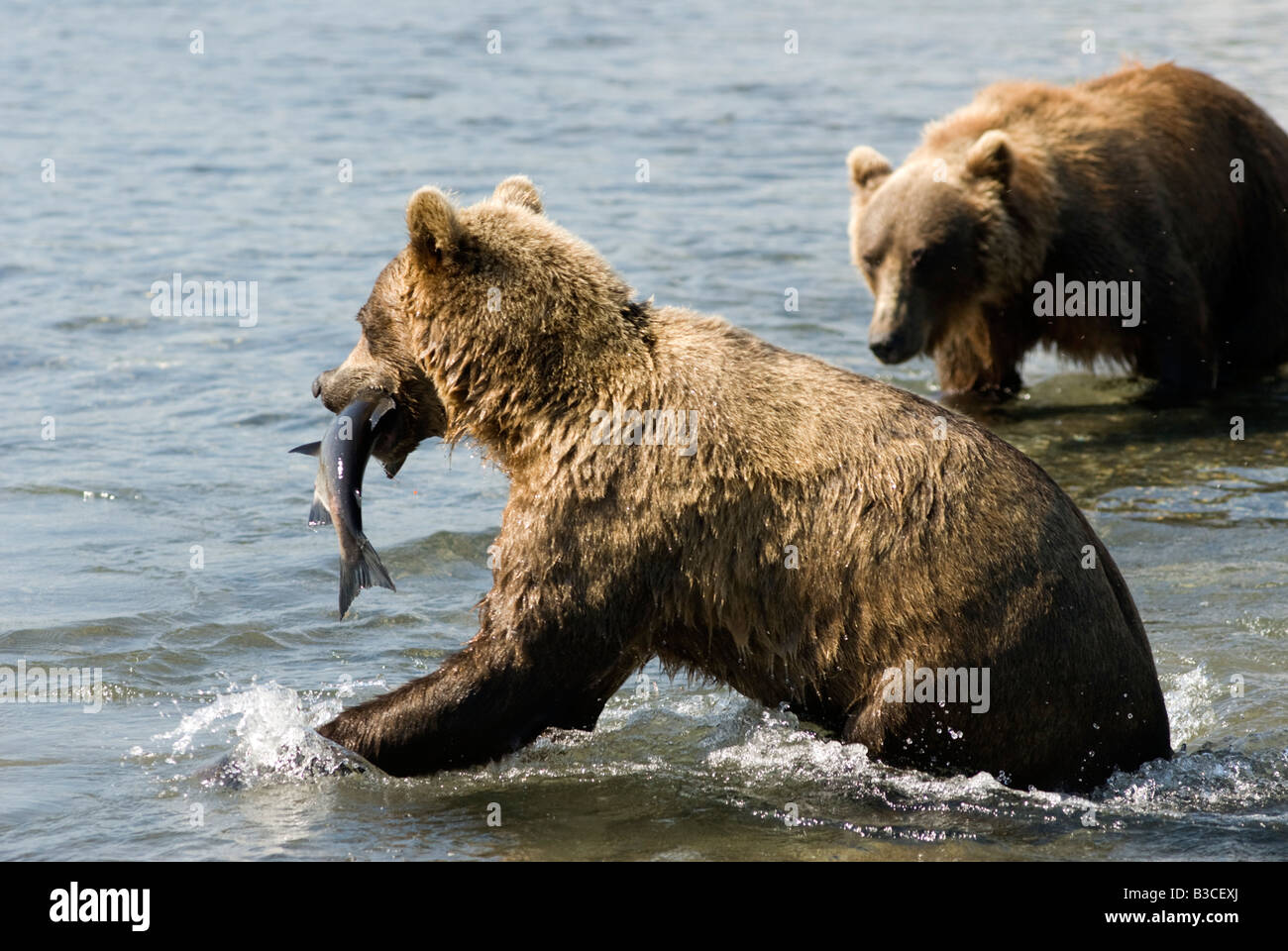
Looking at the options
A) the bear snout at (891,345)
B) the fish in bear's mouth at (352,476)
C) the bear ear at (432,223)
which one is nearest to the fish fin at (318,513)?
the fish in bear's mouth at (352,476)

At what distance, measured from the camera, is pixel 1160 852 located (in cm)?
518

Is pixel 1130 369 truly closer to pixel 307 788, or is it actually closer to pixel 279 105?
pixel 307 788

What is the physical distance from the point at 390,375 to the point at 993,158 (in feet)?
17.1

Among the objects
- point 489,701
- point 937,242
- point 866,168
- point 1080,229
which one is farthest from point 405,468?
point 489,701

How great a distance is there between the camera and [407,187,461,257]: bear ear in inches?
206

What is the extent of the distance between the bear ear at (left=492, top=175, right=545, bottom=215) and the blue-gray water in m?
1.75

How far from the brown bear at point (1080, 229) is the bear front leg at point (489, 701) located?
16.4ft

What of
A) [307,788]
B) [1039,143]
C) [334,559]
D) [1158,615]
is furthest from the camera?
[1039,143]

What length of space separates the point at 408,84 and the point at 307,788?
15393mm

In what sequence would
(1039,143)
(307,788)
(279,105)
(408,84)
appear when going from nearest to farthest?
(307,788)
(1039,143)
(279,105)
(408,84)

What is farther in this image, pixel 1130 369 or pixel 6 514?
pixel 1130 369

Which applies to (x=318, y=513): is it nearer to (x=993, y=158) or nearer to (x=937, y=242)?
(x=937, y=242)
